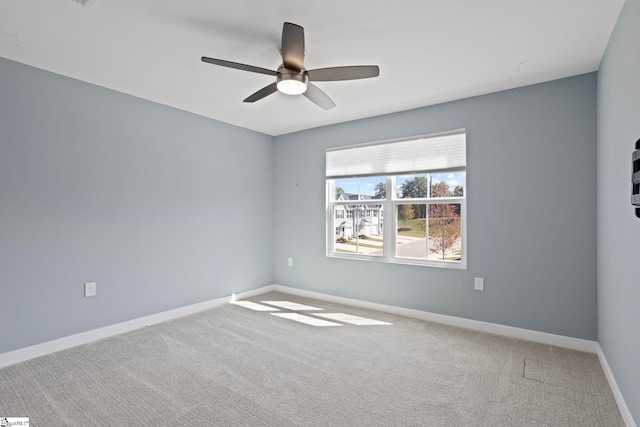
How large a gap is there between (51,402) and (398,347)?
2573mm

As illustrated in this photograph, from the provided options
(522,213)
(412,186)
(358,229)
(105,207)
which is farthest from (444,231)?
(105,207)

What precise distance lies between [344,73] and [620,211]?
1.98 meters

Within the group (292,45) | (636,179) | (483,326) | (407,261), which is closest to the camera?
(636,179)

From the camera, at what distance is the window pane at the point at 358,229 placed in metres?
4.09

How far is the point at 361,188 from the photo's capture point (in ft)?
13.9

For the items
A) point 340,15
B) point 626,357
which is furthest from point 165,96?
point 626,357

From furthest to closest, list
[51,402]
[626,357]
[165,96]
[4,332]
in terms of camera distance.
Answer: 1. [165,96]
2. [4,332]
3. [51,402]
4. [626,357]

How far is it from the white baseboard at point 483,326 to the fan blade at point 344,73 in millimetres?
2654

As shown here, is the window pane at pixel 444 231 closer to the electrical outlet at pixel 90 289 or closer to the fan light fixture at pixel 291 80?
the fan light fixture at pixel 291 80

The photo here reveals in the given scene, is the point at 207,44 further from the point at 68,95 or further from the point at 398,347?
the point at 398,347

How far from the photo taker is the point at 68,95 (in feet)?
9.45

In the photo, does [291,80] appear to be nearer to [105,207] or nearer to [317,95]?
[317,95]

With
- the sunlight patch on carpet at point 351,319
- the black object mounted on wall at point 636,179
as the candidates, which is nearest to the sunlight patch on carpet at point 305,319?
the sunlight patch on carpet at point 351,319

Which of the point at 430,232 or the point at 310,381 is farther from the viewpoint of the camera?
the point at 430,232
